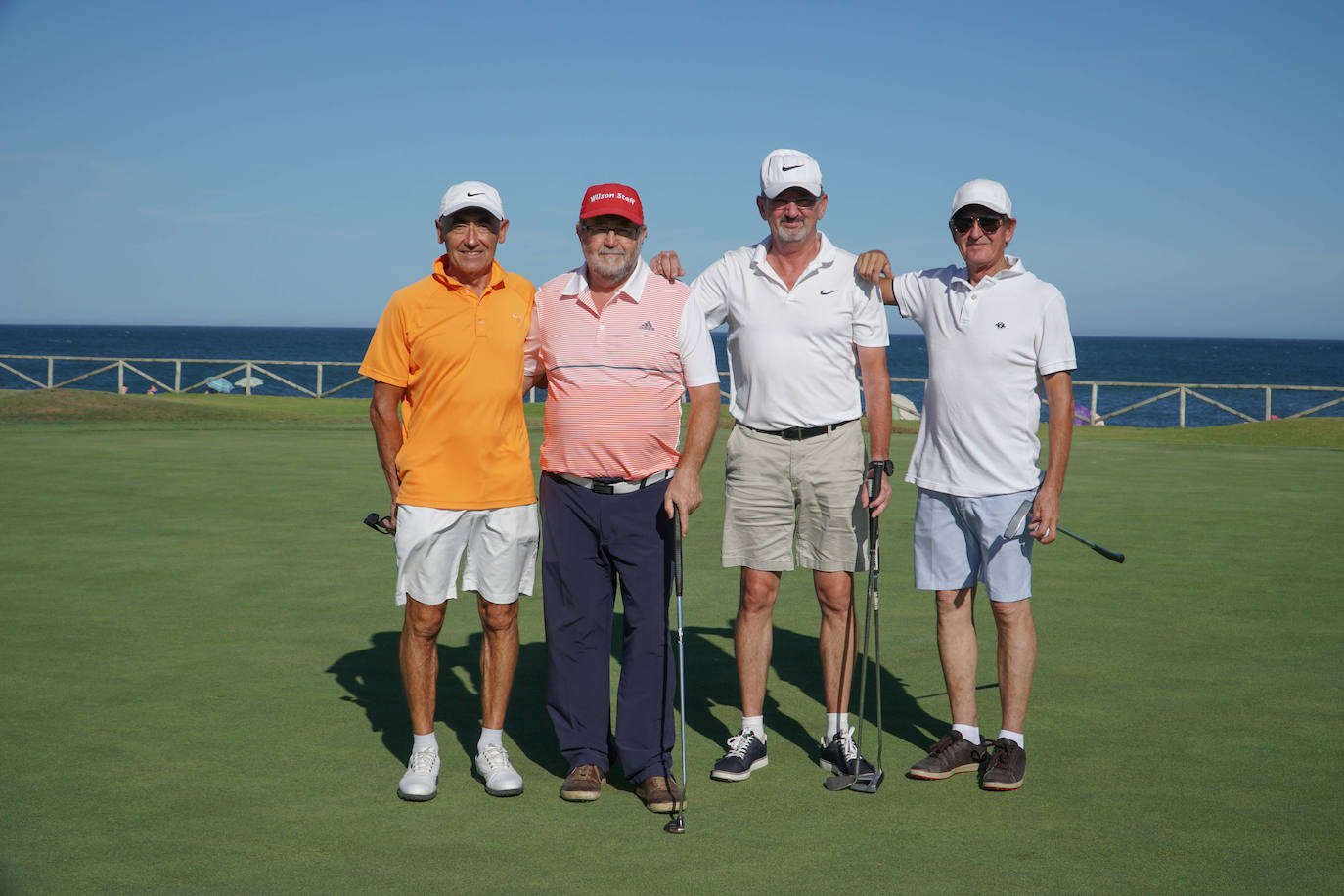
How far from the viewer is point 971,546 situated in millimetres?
4648

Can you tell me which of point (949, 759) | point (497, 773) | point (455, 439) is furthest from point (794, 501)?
point (497, 773)

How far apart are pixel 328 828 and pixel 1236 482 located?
12087 millimetres

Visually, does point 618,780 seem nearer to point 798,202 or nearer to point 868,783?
point 868,783

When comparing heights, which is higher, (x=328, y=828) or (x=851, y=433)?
(x=851, y=433)

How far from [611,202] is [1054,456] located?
71.1 inches

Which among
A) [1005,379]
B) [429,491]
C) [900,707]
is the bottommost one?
[900,707]

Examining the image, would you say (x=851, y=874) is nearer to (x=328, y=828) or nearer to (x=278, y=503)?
Answer: (x=328, y=828)

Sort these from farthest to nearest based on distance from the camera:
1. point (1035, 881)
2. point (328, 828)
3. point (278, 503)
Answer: point (278, 503) → point (328, 828) → point (1035, 881)

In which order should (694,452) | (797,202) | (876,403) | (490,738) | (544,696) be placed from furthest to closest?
(544,696), (876,403), (797,202), (490,738), (694,452)

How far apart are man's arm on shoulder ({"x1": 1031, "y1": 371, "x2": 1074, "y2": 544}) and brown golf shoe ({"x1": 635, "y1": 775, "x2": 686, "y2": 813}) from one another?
4.96 ft

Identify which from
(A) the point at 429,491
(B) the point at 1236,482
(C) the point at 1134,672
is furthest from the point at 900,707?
(B) the point at 1236,482

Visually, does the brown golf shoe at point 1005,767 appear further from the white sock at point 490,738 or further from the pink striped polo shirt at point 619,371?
the white sock at point 490,738

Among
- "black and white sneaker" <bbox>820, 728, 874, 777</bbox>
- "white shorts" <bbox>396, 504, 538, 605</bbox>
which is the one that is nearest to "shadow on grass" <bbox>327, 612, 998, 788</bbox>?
"black and white sneaker" <bbox>820, 728, 874, 777</bbox>

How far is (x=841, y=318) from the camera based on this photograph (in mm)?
4574
